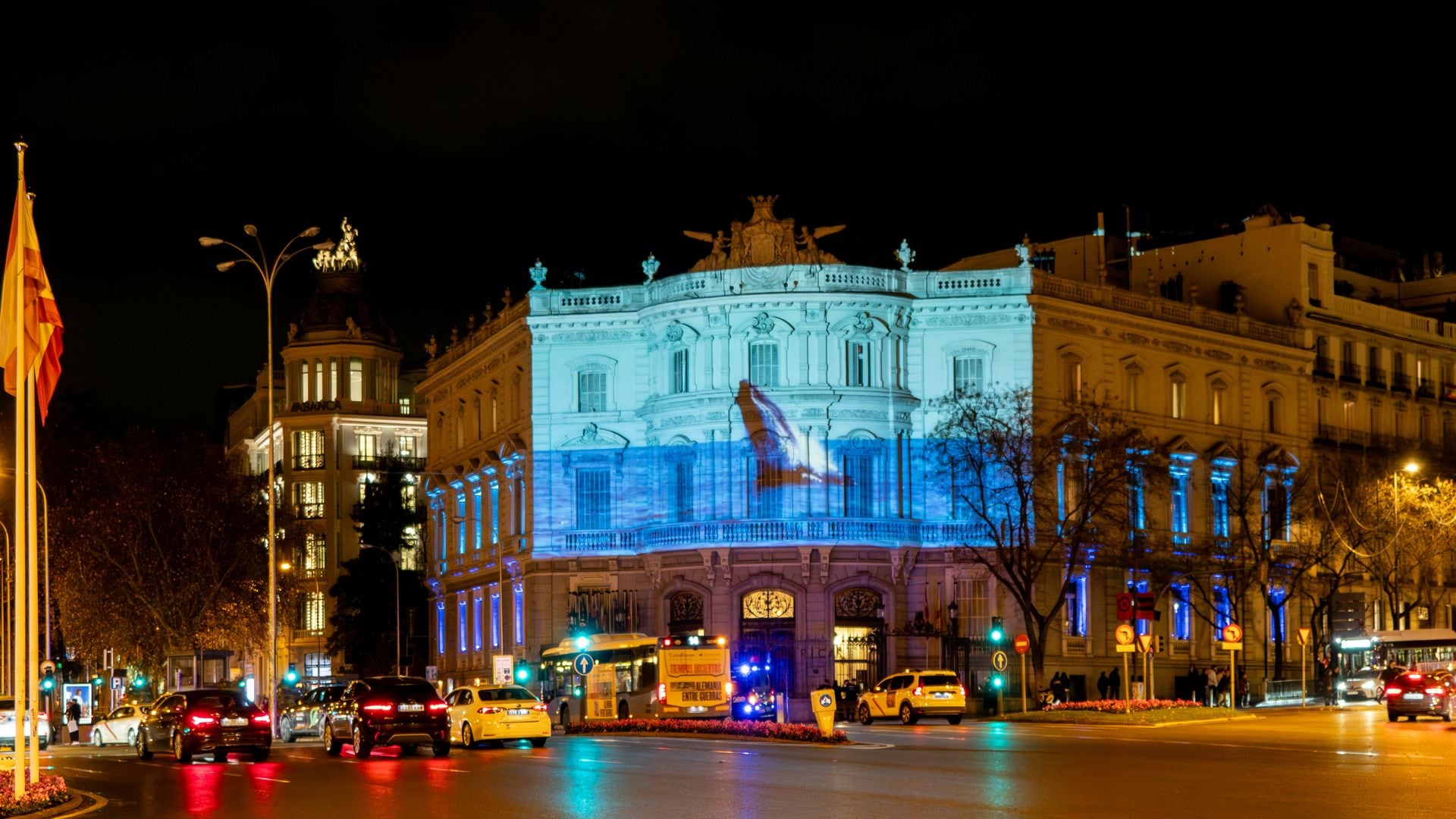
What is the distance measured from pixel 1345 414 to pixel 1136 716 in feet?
130

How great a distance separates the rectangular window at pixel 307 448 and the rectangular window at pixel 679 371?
3970cm

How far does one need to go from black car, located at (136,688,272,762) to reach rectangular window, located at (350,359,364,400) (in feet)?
222

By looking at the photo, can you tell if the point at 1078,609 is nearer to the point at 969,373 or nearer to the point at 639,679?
the point at 969,373

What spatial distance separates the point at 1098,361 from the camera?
247 feet

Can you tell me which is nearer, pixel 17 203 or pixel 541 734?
pixel 17 203

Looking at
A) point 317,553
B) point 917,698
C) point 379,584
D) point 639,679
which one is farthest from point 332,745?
point 317,553

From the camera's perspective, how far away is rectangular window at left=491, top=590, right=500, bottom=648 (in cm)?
7981

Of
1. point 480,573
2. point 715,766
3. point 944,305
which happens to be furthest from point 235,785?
point 480,573

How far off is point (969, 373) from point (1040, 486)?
5455 millimetres

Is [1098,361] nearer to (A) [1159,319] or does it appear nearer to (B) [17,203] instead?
(A) [1159,319]

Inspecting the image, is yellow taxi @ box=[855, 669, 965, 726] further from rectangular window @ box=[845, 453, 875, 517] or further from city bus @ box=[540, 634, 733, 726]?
rectangular window @ box=[845, 453, 875, 517]

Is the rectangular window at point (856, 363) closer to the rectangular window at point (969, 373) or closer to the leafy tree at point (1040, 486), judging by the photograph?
the leafy tree at point (1040, 486)

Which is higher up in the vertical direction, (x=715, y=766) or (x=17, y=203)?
(x=17, y=203)

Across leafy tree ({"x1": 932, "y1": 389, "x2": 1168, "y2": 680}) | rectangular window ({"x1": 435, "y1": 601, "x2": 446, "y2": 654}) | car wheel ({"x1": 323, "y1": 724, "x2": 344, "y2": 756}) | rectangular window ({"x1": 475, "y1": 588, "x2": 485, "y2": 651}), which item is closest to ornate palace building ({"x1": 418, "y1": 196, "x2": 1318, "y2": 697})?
leafy tree ({"x1": 932, "y1": 389, "x2": 1168, "y2": 680})
